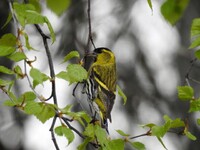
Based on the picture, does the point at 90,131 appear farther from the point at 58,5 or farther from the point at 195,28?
the point at 58,5

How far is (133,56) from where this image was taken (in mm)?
8023

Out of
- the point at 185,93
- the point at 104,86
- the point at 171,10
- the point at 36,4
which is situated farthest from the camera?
the point at 104,86

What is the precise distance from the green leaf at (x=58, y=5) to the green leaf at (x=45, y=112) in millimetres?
530

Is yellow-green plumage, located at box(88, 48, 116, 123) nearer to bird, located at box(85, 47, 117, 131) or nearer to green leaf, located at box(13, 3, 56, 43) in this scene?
bird, located at box(85, 47, 117, 131)

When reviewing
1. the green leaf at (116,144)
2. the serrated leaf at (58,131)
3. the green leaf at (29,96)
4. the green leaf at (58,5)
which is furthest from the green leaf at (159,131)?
the green leaf at (58,5)

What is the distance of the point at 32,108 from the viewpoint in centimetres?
221

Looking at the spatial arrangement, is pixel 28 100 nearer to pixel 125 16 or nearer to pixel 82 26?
pixel 82 26

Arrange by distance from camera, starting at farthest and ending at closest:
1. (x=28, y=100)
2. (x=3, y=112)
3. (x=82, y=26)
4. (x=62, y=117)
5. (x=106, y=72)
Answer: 1. (x=3, y=112)
2. (x=82, y=26)
3. (x=106, y=72)
4. (x=28, y=100)
5. (x=62, y=117)

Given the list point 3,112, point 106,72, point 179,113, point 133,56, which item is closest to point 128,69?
point 133,56

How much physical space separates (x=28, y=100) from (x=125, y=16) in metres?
5.55

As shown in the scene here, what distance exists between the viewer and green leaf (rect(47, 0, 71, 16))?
173 centimetres

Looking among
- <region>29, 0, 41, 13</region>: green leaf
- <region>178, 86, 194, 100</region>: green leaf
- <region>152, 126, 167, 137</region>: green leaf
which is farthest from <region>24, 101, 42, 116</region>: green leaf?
<region>178, 86, 194, 100</region>: green leaf

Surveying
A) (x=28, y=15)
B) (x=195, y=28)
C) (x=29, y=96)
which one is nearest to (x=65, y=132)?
(x=29, y=96)

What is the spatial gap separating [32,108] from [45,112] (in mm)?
Result: 62
